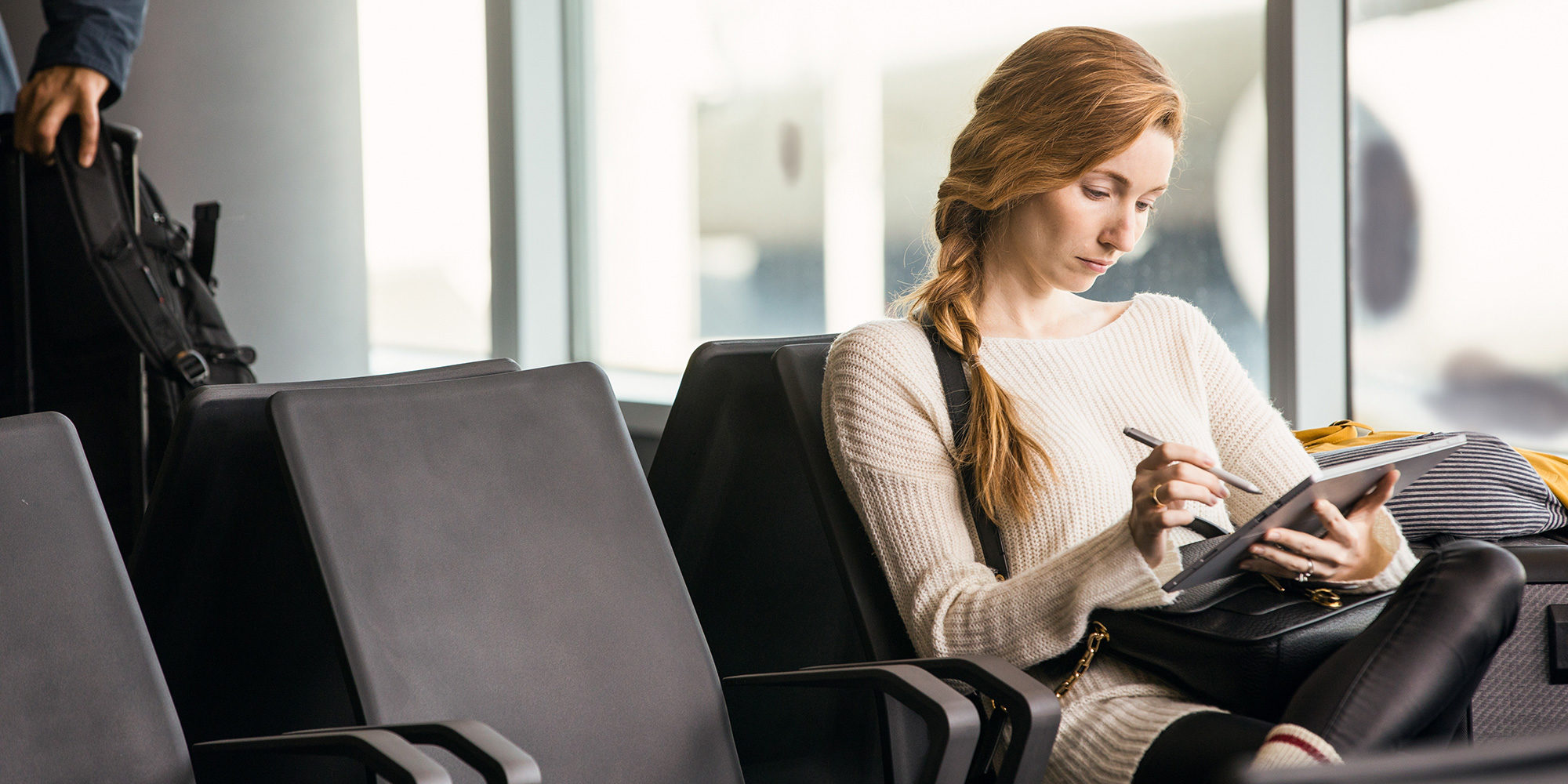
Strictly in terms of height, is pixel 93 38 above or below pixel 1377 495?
above

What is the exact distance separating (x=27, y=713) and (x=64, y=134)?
4.63 feet

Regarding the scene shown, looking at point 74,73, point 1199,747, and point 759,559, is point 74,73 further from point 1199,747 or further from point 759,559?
point 1199,747

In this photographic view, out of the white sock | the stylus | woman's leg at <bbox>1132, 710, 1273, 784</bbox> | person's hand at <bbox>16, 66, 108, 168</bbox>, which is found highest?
person's hand at <bbox>16, 66, 108, 168</bbox>

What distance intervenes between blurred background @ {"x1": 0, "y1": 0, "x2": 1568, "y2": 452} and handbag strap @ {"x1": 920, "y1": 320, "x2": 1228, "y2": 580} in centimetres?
99

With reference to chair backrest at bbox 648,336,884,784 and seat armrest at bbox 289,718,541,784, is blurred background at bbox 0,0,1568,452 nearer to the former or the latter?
chair backrest at bbox 648,336,884,784

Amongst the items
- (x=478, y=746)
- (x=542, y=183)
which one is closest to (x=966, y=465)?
(x=478, y=746)

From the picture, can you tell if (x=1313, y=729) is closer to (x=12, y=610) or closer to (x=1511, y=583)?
(x=1511, y=583)

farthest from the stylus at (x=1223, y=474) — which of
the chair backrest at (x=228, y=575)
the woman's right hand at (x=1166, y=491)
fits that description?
the chair backrest at (x=228, y=575)

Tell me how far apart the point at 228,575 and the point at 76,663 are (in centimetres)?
28

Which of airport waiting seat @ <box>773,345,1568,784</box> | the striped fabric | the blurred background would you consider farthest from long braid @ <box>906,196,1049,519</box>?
the blurred background

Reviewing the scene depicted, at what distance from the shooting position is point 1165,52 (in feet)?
8.32

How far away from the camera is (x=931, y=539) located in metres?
1.41

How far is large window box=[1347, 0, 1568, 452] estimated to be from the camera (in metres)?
2.06

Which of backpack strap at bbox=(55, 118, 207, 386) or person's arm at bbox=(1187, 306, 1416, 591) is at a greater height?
backpack strap at bbox=(55, 118, 207, 386)
